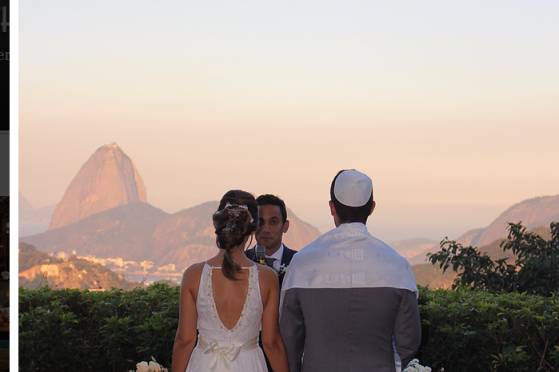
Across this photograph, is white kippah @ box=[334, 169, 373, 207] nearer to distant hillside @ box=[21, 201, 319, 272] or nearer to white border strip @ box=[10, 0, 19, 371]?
white border strip @ box=[10, 0, 19, 371]

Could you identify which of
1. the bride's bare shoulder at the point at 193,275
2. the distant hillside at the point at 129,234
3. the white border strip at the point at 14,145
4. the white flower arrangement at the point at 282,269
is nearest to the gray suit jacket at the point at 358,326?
the bride's bare shoulder at the point at 193,275

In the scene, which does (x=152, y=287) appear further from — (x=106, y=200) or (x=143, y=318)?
(x=106, y=200)

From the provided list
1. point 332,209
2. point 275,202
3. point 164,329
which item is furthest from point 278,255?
point 164,329

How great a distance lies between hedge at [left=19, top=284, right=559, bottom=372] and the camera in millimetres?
7973

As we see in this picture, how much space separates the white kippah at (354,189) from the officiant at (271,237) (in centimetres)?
179

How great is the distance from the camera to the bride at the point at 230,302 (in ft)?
16.2

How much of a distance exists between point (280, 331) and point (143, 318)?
159 inches

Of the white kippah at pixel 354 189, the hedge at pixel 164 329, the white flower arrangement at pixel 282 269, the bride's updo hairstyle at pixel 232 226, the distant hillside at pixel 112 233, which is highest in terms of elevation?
the white kippah at pixel 354 189

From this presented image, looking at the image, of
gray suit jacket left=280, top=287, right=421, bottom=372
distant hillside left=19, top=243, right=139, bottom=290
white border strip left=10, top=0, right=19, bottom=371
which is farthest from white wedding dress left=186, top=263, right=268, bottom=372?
distant hillside left=19, top=243, right=139, bottom=290

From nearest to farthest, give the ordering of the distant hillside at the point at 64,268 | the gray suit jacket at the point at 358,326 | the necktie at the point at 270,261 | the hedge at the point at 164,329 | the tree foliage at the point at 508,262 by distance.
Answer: the gray suit jacket at the point at 358,326, the necktie at the point at 270,261, the hedge at the point at 164,329, the tree foliage at the point at 508,262, the distant hillside at the point at 64,268

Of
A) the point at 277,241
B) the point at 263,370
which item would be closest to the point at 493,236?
the point at 277,241

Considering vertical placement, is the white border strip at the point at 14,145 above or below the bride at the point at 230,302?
above

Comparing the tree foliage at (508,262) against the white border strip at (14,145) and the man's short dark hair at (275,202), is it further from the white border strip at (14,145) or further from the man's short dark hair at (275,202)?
the white border strip at (14,145)

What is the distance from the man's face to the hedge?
7.06ft
